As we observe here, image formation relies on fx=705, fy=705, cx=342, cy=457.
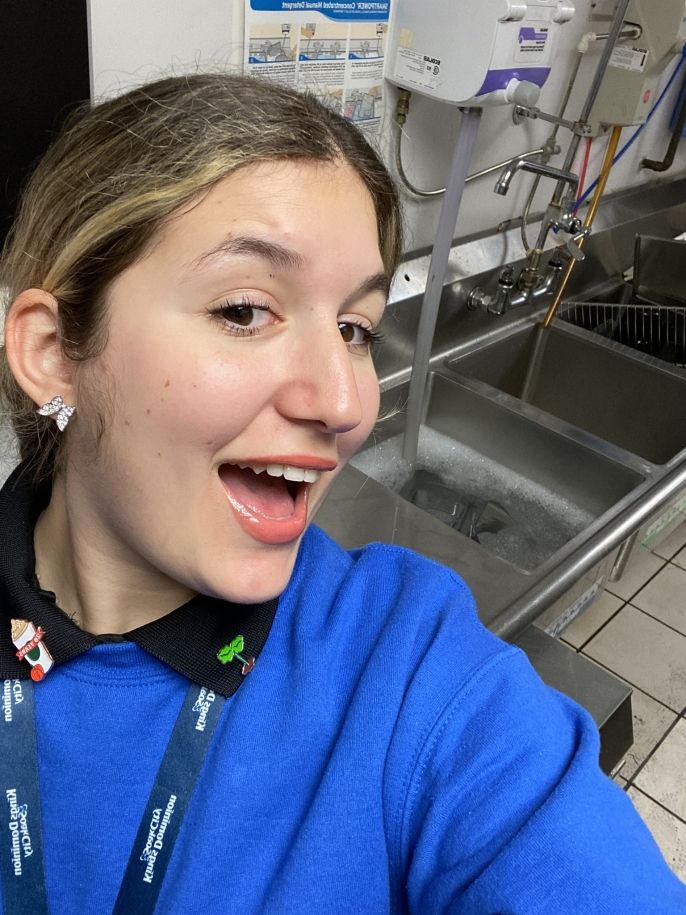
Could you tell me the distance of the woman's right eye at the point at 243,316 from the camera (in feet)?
1.99

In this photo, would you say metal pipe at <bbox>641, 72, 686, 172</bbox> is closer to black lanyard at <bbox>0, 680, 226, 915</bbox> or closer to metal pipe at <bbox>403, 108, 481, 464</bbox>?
metal pipe at <bbox>403, 108, 481, 464</bbox>

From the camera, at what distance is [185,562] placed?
25.1 inches

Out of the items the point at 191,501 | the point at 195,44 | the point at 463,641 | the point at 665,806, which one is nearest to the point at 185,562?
the point at 191,501

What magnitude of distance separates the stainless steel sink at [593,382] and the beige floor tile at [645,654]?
514 mm

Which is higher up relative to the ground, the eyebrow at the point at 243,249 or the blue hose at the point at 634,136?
the eyebrow at the point at 243,249

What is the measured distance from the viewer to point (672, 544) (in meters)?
2.48

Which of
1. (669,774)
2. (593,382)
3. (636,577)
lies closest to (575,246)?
(593,382)

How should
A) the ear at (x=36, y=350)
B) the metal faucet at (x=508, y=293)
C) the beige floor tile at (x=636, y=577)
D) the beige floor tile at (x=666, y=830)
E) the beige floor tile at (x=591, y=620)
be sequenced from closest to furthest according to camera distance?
1. the ear at (x=36, y=350)
2. the beige floor tile at (x=666, y=830)
3. the metal faucet at (x=508, y=293)
4. the beige floor tile at (x=591, y=620)
5. the beige floor tile at (x=636, y=577)

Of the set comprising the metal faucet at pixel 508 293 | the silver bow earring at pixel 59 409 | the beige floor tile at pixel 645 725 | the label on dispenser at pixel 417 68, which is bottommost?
the beige floor tile at pixel 645 725

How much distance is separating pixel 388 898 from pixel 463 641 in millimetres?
247

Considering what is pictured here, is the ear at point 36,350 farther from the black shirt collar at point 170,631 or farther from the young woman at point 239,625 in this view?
the black shirt collar at point 170,631

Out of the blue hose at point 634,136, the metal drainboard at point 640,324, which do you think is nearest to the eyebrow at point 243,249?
the metal drainboard at point 640,324

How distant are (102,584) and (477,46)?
1232 millimetres

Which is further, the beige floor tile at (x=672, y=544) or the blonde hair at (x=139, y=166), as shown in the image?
the beige floor tile at (x=672, y=544)
